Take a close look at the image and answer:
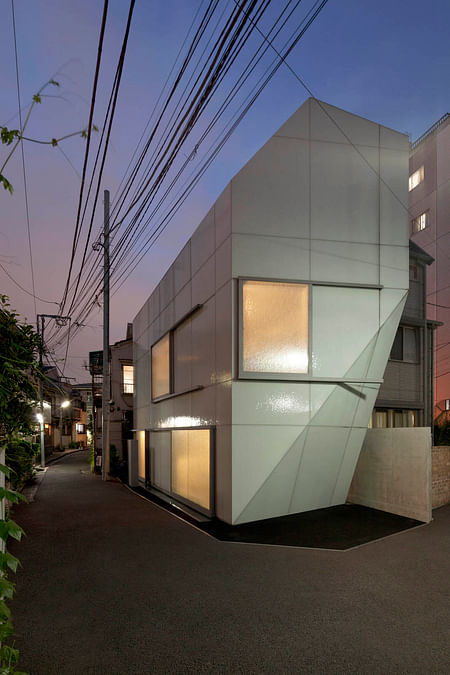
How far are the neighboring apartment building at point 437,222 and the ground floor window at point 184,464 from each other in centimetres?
1240

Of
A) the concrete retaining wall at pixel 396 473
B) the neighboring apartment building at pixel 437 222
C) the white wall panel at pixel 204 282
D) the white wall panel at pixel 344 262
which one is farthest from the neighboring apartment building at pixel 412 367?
the white wall panel at pixel 204 282

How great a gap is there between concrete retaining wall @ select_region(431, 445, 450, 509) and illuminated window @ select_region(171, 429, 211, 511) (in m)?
5.22

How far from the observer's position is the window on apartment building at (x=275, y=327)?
30.3ft

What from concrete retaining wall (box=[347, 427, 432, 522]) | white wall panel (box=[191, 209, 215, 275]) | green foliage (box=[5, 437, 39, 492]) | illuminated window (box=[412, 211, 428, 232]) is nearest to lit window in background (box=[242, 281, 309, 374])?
white wall panel (box=[191, 209, 215, 275])

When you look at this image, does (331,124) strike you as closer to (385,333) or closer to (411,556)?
(385,333)

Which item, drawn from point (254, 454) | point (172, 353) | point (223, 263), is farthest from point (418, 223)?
point (254, 454)

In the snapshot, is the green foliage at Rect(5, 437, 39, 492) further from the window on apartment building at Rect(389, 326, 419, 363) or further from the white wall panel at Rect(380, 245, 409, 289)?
the window on apartment building at Rect(389, 326, 419, 363)

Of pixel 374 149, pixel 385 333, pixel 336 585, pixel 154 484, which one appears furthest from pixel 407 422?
pixel 336 585

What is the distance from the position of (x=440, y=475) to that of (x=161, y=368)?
8.87 metres

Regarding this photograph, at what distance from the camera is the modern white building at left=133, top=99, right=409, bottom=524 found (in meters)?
9.13

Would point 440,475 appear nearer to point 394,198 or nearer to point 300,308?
point 300,308

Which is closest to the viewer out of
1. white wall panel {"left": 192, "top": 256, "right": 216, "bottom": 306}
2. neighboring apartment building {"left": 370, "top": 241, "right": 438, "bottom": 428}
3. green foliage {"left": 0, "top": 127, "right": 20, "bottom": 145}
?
green foliage {"left": 0, "top": 127, "right": 20, "bottom": 145}

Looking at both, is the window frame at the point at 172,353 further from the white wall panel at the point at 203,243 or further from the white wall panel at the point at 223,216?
the white wall panel at the point at 223,216

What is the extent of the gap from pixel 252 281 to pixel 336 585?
18.7 ft
